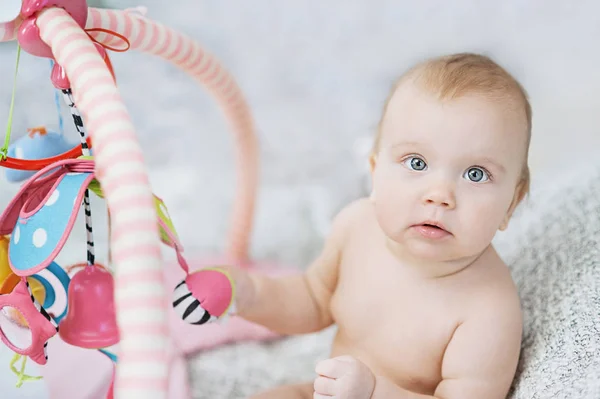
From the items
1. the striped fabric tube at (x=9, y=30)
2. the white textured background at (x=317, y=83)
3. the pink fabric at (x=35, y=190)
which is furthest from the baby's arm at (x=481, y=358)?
the white textured background at (x=317, y=83)

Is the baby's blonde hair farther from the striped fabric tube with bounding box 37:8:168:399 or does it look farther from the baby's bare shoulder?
the striped fabric tube with bounding box 37:8:168:399

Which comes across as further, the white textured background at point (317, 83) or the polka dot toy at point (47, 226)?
the white textured background at point (317, 83)

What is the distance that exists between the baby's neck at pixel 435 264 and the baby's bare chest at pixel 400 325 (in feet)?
0.05

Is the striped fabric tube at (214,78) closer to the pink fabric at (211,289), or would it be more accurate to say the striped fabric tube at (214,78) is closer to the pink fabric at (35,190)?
the pink fabric at (35,190)

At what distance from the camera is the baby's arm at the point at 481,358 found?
0.72m

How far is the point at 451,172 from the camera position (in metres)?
0.70

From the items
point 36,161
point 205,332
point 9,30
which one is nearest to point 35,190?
point 36,161

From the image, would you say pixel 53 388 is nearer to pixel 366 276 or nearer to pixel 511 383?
pixel 366 276

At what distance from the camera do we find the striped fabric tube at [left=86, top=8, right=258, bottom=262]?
2.50ft

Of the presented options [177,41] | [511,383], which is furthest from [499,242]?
[177,41]

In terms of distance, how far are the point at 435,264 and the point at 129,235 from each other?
1.20 ft

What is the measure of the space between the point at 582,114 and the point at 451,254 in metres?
0.90

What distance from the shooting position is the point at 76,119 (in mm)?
672

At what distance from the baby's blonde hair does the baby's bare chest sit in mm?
166
